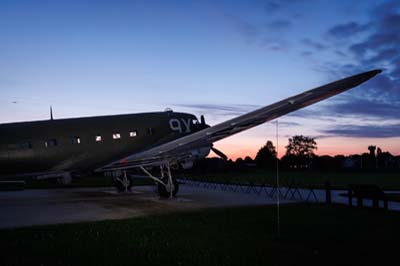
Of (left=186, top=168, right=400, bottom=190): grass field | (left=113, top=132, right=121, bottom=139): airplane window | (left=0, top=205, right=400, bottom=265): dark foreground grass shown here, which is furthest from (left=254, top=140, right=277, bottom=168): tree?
(left=0, top=205, right=400, bottom=265): dark foreground grass

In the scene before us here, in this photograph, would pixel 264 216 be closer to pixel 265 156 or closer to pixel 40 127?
pixel 40 127

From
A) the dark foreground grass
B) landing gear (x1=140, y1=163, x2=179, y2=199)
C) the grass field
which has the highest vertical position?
landing gear (x1=140, y1=163, x2=179, y2=199)

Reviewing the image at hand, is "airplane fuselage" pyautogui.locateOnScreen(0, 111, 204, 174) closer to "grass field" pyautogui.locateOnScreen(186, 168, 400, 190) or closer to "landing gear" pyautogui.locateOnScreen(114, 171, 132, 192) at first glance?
"landing gear" pyautogui.locateOnScreen(114, 171, 132, 192)

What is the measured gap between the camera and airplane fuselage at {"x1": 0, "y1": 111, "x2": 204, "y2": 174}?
24031 millimetres

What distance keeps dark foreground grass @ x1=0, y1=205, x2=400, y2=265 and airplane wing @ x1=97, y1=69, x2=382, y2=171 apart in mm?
3766

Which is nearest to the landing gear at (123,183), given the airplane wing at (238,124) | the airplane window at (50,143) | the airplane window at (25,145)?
the airplane wing at (238,124)

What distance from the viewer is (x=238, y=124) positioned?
16.7 m

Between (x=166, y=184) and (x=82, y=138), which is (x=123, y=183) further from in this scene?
(x=166, y=184)

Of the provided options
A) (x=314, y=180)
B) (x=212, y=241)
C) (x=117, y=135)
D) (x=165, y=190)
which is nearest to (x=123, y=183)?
(x=117, y=135)

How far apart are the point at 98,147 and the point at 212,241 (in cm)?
1633

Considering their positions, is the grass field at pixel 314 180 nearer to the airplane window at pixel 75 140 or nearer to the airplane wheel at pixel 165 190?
the airplane wheel at pixel 165 190

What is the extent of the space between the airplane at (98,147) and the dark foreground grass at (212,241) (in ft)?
24.1

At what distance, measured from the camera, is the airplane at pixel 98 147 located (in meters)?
23.8

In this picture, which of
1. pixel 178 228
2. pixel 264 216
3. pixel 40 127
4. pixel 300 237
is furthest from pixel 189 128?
pixel 300 237
